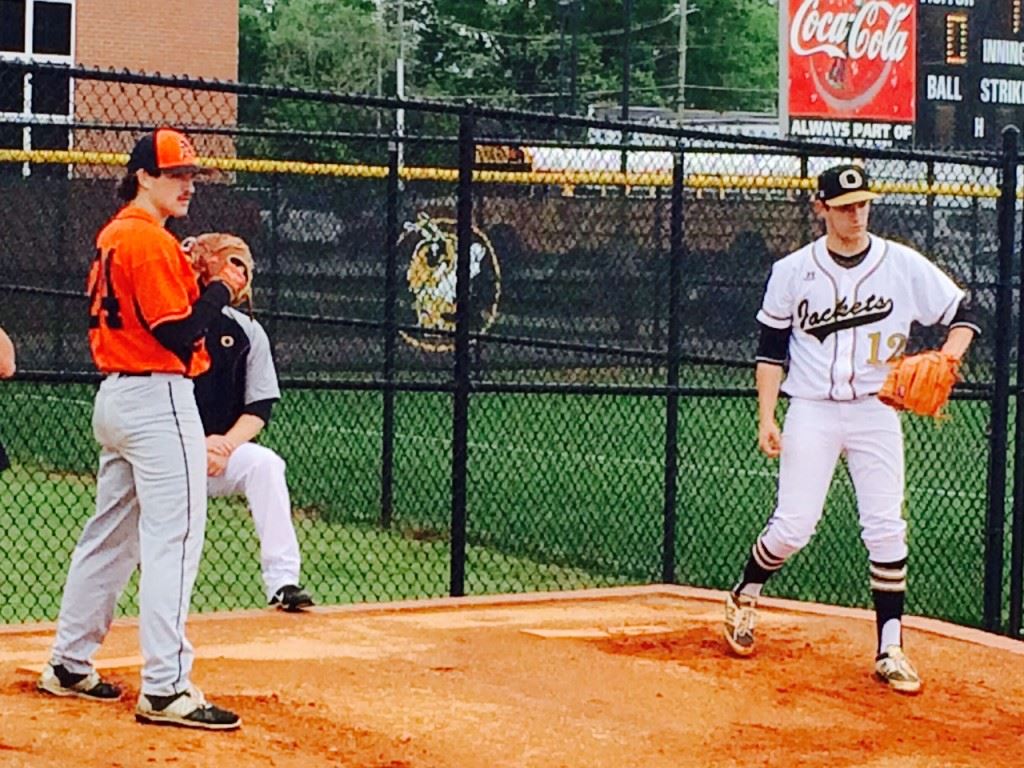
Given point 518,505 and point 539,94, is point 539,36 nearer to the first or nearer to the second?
point 539,94

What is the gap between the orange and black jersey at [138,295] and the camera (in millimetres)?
6297

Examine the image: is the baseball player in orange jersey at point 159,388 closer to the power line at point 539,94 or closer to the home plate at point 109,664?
the home plate at point 109,664

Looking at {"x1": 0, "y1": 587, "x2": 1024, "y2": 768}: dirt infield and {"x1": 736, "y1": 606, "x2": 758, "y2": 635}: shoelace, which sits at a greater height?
{"x1": 736, "y1": 606, "x2": 758, "y2": 635}: shoelace

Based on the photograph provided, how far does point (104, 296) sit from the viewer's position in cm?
644

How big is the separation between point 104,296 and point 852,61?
780 inches

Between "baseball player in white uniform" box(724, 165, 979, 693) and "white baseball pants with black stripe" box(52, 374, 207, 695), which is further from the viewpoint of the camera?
"baseball player in white uniform" box(724, 165, 979, 693)

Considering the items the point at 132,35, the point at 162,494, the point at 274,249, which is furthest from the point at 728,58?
the point at 162,494

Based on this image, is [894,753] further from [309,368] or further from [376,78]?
[376,78]

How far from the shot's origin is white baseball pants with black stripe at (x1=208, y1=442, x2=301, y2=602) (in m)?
8.77

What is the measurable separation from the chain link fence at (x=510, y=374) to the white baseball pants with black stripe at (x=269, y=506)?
0.65 meters

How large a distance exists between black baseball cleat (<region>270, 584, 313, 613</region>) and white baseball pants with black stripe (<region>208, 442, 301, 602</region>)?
2 centimetres

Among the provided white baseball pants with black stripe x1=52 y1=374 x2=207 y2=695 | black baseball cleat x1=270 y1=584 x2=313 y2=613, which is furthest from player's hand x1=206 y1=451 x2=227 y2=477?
white baseball pants with black stripe x1=52 y1=374 x2=207 y2=695

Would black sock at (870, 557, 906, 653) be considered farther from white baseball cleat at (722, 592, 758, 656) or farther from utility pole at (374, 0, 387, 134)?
utility pole at (374, 0, 387, 134)

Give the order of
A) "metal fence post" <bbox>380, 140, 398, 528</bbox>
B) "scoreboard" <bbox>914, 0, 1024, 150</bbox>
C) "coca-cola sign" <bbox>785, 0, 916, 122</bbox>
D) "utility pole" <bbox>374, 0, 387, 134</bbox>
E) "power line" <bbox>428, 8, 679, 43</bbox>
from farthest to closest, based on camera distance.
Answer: "power line" <bbox>428, 8, 679, 43</bbox>, "utility pole" <bbox>374, 0, 387, 134</bbox>, "coca-cola sign" <bbox>785, 0, 916, 122</bbox>, "scoreboard" <bbox>914, 0, 1024, 150</bbox>, "metal fence post" <bbox>380, 140, 398, 528</bbox>
